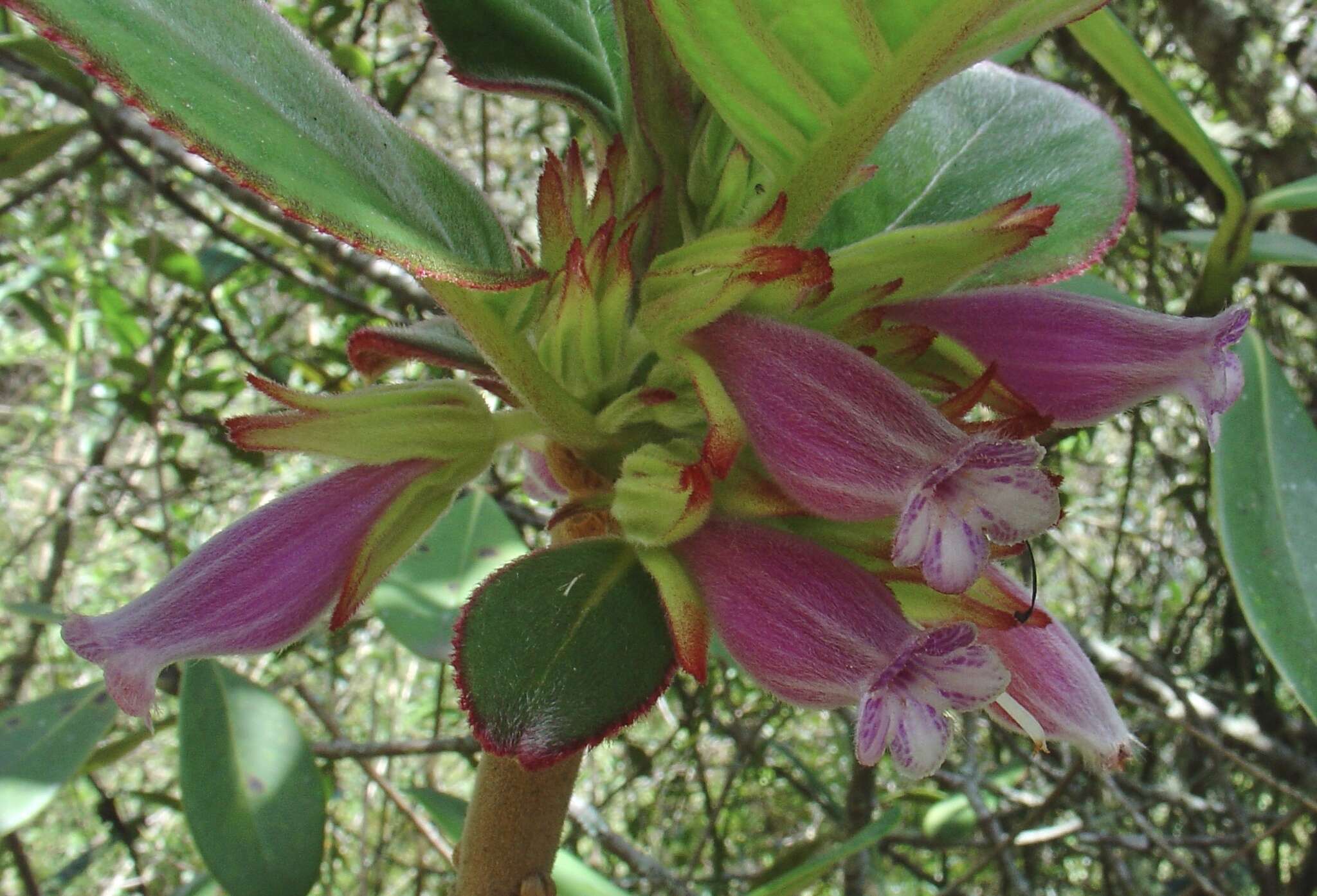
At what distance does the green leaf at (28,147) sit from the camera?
137 cm

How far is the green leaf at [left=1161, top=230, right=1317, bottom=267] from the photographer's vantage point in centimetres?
96

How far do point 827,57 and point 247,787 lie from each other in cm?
80

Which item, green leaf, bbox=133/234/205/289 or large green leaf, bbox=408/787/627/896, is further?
green leaf, bbox=133/234/205/289

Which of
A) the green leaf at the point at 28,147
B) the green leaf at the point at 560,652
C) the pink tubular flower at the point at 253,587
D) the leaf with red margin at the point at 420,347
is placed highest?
the green leaf at the point at 28,147

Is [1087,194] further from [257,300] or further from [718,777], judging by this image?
[257,300]

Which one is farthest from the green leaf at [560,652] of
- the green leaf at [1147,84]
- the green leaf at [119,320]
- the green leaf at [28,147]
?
the green leaf at [119,320]

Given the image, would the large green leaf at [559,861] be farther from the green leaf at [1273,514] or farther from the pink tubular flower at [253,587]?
the green leaf at [1273,514]

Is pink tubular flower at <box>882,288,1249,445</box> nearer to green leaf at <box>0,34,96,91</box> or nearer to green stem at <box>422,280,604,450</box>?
green stem at <box>422,280,604,450</box>

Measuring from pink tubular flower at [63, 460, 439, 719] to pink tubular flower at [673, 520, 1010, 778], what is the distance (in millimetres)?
173

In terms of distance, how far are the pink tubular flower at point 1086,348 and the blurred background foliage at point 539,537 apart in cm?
37

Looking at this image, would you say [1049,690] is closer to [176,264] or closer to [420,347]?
[420,347]

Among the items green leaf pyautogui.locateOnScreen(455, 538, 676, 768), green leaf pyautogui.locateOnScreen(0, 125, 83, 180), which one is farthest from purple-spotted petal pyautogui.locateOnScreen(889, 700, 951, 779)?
green leaf pyautogui.locateOnScreen(0, 125, 83, 180)

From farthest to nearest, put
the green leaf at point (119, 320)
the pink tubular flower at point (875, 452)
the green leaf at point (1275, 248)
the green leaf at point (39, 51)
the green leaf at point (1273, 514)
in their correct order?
the green leaf at point (119, 320) < the green leaf at point (39, 51) < the green leaf at point (1275, 248) < the green leaf at point (1273, 514) < the pink tubular flower at point (875, 452)

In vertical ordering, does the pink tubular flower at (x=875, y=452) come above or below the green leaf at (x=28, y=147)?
below
